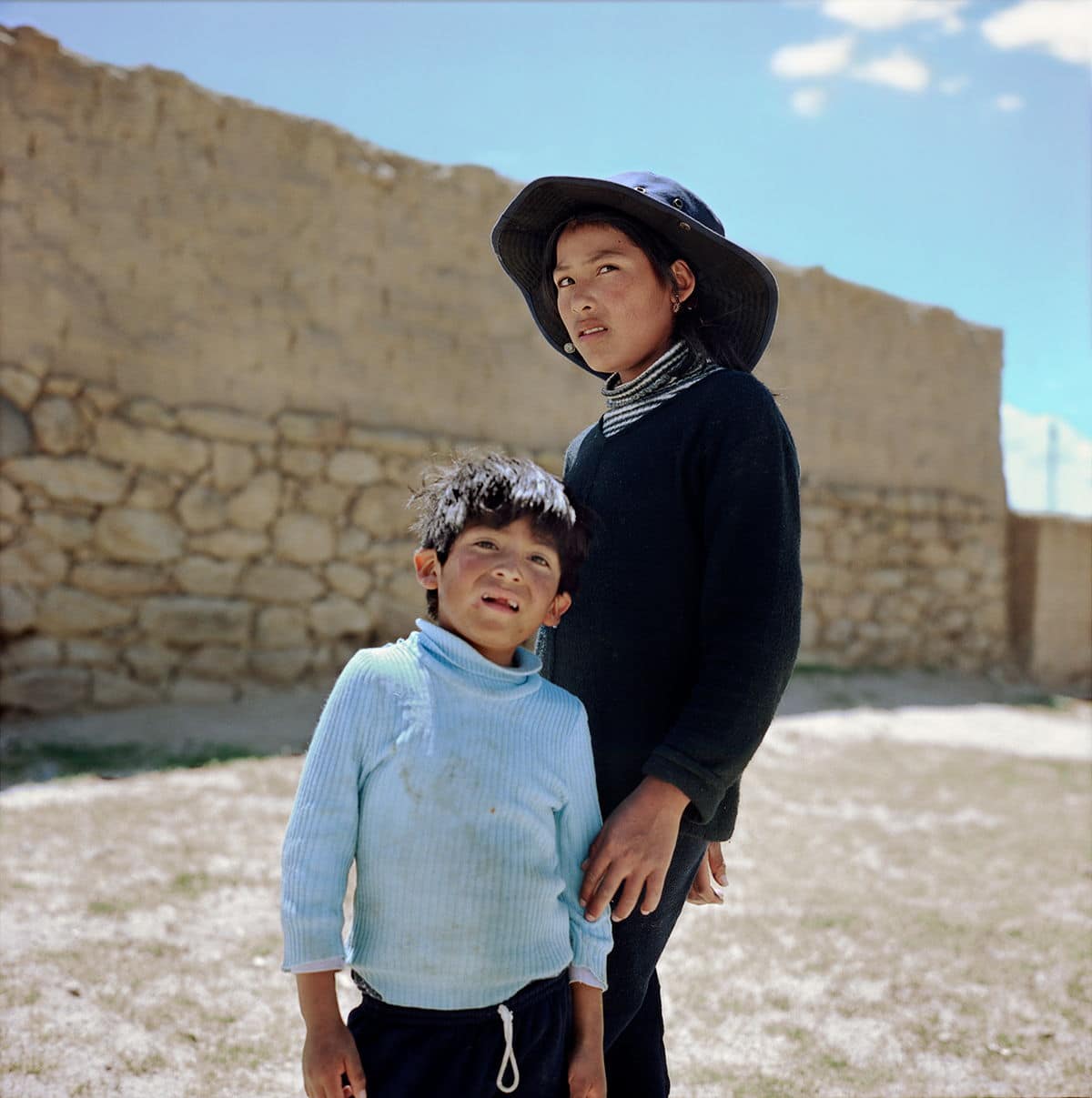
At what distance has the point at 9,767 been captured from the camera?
13.6ft

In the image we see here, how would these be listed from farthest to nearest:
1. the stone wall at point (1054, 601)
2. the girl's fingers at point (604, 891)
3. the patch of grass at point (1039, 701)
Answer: the stone wall at point (1054, 601), the patch of grass at point (1039, 701), the girl's fingers at point (604, 891)

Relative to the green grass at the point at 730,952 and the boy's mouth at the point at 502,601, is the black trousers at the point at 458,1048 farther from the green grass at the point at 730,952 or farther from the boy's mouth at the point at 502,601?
the green grass at the point at 730,952

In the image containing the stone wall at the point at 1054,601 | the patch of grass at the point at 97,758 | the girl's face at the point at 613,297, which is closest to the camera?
the girl's face at the point at 613,297

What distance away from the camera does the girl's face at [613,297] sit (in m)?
1.58

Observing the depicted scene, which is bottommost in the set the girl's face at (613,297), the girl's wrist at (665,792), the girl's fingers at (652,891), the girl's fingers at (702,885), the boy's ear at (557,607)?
the girl's fingers at (702,885)

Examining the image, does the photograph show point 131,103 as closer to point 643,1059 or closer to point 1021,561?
point 643,1059

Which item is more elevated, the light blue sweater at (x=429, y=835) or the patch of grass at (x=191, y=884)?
the light blue sweater at (x=429, y=835)

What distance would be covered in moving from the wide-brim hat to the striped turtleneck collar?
107 millimetres

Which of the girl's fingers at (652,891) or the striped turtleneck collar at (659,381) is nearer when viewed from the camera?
the girl's fingers at (652,891)

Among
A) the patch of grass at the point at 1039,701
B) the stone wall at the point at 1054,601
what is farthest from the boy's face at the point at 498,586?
the stone wall at the point at 1054,601

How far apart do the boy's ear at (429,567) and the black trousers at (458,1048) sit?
54cm

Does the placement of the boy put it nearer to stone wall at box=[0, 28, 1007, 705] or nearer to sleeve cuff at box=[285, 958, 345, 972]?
sleeve cuff at box=[285, 958, 345, 972]

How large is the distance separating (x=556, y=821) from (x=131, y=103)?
485 centimetres

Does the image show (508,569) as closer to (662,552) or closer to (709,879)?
(662,552)
